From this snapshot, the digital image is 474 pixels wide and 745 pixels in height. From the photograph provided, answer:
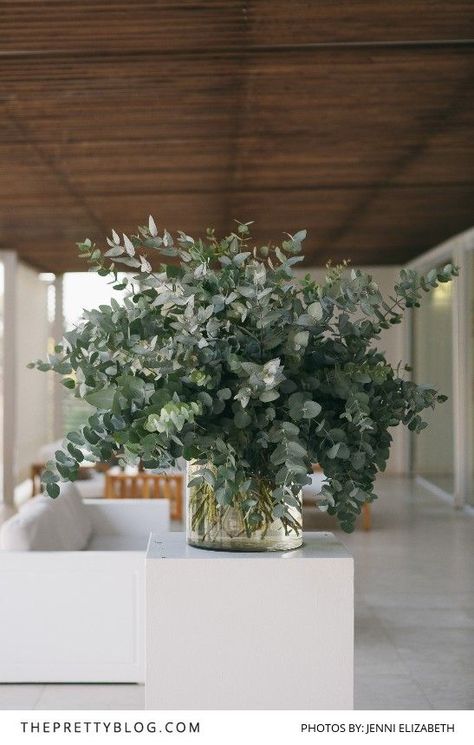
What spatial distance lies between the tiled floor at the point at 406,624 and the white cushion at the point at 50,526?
0.72 metres

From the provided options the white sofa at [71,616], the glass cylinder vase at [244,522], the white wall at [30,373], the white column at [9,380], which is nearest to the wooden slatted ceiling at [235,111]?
the white column at [9,380]

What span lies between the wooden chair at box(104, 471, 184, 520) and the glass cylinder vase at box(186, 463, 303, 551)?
24.6 feet

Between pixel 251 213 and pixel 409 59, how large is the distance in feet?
18.0

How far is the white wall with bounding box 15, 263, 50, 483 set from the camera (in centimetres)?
1395

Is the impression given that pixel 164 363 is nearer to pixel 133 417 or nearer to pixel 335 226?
pixel 133 417

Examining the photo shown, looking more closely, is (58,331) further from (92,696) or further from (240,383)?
(240,383)

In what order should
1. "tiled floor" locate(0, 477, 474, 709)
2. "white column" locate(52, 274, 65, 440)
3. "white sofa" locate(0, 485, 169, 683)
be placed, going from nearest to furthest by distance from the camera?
"tiled floor" locate(0, 477, 474, 709), "white sofa" locate(0, 485, 169, 683), "white column" locate(52, 274, 65, 440)

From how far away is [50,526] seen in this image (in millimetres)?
5434

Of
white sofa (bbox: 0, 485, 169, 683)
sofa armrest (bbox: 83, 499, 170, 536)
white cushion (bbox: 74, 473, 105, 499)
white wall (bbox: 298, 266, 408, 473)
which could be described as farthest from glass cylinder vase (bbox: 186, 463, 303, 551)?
white wall (bbox: 298, 266, 408, 473)

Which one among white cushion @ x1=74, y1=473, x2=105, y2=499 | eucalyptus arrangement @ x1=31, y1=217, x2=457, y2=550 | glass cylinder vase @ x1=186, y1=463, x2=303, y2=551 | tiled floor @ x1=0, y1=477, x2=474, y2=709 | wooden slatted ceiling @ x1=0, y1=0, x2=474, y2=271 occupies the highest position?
wooden slatted ceiling @ x1=0, y1=0, x2=474, y2=271

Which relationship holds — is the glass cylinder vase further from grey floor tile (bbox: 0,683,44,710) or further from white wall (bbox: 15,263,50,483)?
white wall (bbox: 15,263,50,483)

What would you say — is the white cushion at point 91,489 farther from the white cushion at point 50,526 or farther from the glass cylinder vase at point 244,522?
the glass cylinder vase at point 244,522

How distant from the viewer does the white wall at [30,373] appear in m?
13.9

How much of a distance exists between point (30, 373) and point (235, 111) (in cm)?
946
